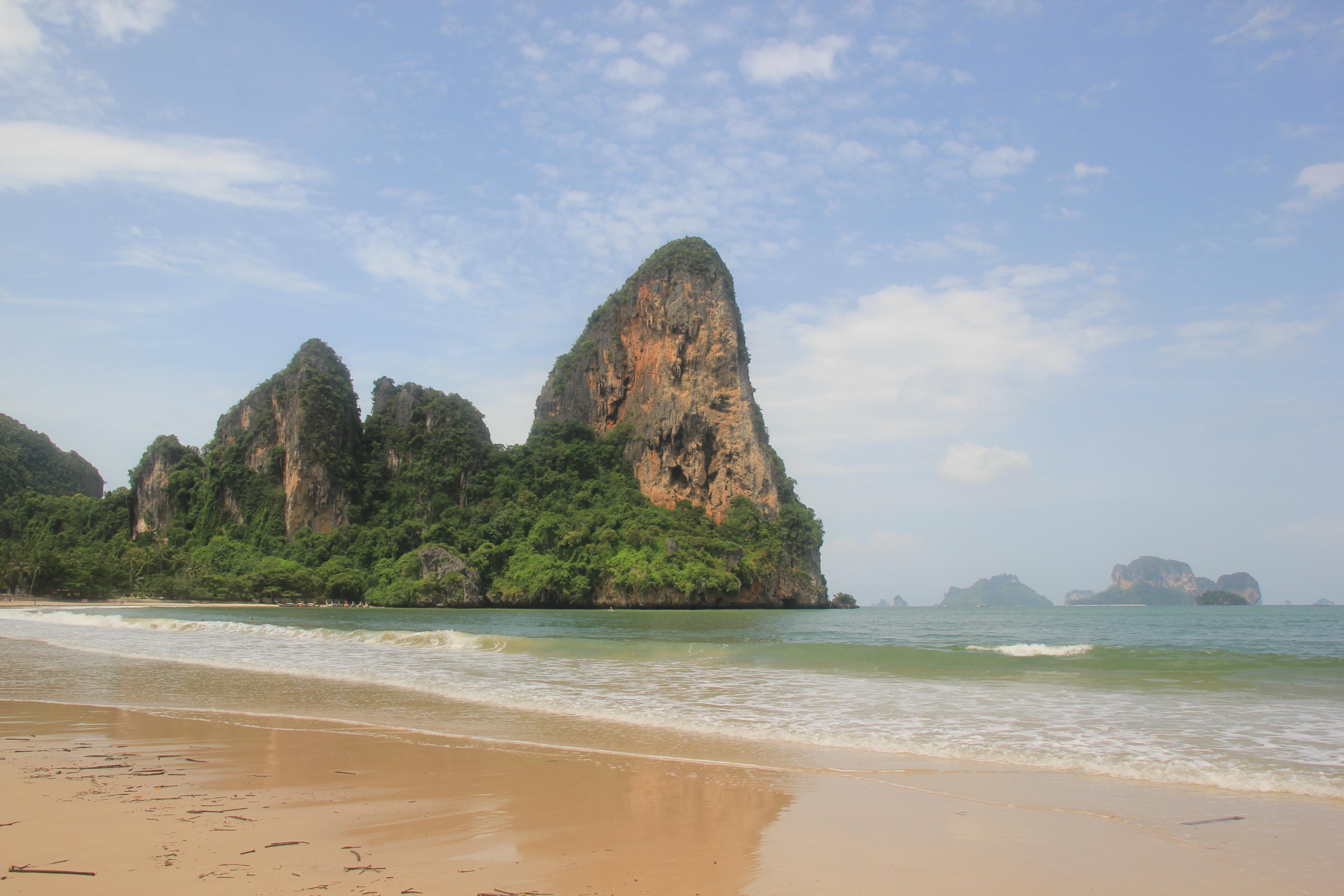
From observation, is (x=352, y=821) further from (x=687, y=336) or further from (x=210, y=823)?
(x=687, y=336)

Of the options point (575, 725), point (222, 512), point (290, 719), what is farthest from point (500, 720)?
point (222, 512)

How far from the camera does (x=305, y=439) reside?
6494cm

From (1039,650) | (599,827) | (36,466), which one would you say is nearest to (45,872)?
(599,827)

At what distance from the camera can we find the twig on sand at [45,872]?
3127mm

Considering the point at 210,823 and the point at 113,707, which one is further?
the point at 113,707

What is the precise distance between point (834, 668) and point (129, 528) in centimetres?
7895

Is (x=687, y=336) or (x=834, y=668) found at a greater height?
(x=687, y=336)

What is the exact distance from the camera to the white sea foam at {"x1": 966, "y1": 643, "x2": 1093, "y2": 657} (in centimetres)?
1616

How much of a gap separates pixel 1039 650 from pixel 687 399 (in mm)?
56368

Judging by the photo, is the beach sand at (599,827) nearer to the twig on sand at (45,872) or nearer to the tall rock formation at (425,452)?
the twig on sand at (45,872)

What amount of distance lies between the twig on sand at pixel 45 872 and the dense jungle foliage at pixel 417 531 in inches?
2008

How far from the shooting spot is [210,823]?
3.93 metres

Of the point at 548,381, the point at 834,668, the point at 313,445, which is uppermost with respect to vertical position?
the point at 548,381

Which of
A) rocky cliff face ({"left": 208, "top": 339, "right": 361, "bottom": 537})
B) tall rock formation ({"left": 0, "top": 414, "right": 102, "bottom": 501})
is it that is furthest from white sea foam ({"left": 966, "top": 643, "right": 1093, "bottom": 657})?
tall rock formation ({"left": 0, "top": 414, "right": 102, "bottom": 501})
